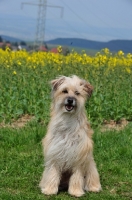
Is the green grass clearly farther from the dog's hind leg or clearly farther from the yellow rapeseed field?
the yellow rapeseed field

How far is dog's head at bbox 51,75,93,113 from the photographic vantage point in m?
5.53

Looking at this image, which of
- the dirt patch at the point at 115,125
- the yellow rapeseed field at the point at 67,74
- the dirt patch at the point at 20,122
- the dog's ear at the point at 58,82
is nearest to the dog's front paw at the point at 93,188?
the dog's ear at the point at 58,82

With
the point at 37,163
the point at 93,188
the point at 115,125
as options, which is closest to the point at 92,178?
the point at 93,188

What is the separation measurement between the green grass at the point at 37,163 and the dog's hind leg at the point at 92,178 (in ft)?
0.33

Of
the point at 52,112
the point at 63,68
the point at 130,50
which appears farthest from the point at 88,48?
the point at 52,112

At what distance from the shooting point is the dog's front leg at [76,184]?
579cm

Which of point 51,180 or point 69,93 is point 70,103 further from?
point 51,180

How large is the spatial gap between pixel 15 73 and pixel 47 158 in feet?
19.2

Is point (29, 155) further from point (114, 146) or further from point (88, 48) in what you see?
point (88, 48)

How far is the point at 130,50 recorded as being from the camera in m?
15.0

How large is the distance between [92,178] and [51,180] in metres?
0.52

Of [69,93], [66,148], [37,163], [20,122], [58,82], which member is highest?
[58,82]

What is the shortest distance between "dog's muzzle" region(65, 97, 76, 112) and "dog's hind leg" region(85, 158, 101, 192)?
766 millimetres

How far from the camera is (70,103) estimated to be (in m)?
5.50
